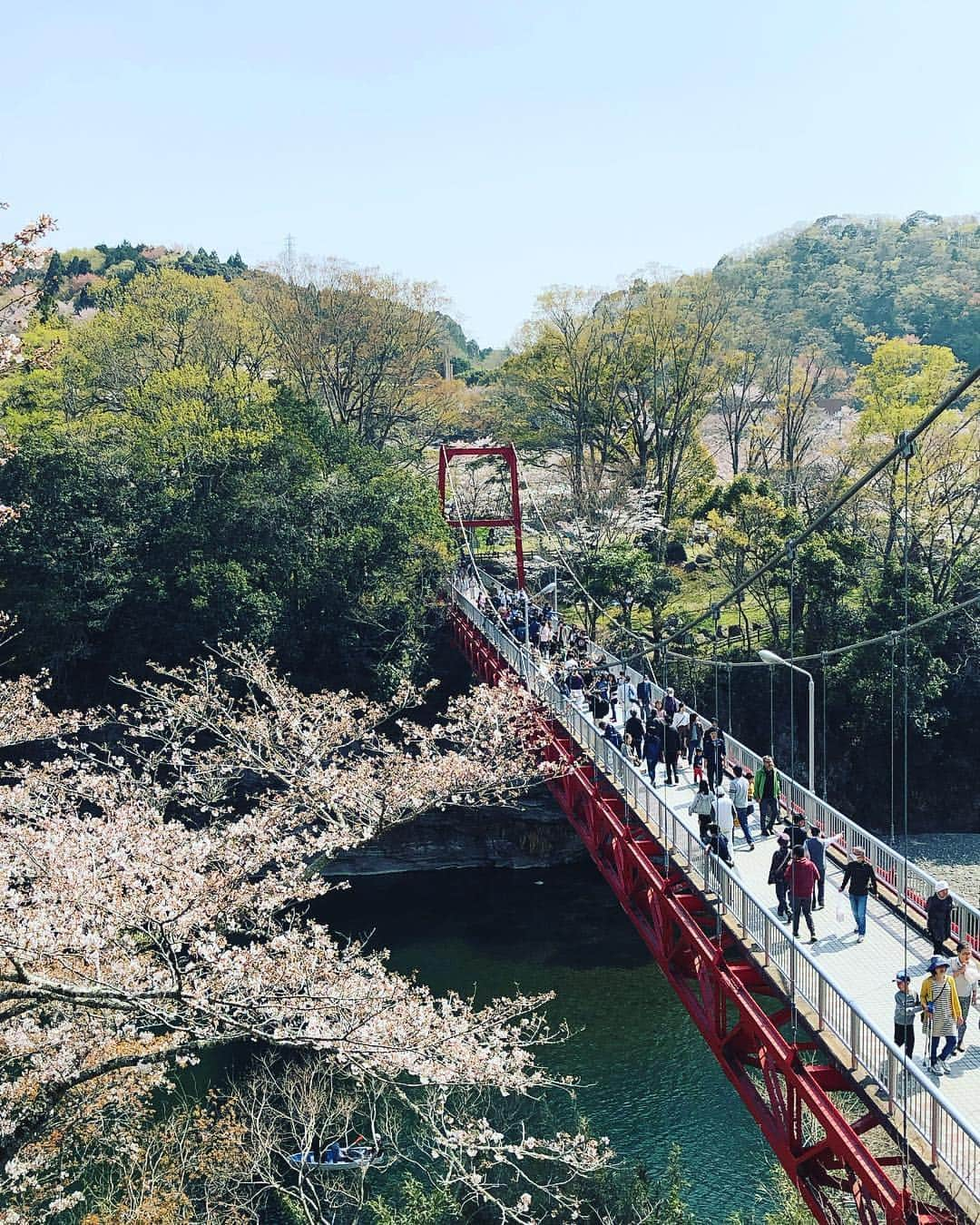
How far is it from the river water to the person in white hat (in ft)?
22.6

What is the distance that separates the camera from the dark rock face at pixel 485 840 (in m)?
29.6

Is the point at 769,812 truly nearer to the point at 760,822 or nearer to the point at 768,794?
the point at 768,794

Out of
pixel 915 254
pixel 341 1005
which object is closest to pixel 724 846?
pixel 341 1005

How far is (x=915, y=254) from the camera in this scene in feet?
234

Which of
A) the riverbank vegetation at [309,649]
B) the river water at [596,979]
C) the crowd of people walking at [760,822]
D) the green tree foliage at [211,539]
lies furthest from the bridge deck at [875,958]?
the green tree foliage at [211,539]

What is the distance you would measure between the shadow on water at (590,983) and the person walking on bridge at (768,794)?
539 centimetres

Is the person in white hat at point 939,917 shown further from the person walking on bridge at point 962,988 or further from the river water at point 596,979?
the river water at point 596,979

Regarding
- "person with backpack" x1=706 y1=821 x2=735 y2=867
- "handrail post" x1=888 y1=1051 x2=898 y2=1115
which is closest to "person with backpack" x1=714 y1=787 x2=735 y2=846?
"person with backpack" x1=706 y1=821 x2=735 y2=867

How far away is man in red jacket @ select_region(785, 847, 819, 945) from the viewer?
10539 millimetres

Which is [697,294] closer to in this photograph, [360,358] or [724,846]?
[360,358]

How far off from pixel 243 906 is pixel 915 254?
71.6m

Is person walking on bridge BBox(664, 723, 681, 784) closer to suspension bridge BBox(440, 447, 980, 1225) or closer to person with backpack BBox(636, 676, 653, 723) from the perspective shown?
suspension bridge BBox(440, 447, 980, 1225)

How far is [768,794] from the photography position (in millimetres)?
13648

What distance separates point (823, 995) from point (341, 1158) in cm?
906
